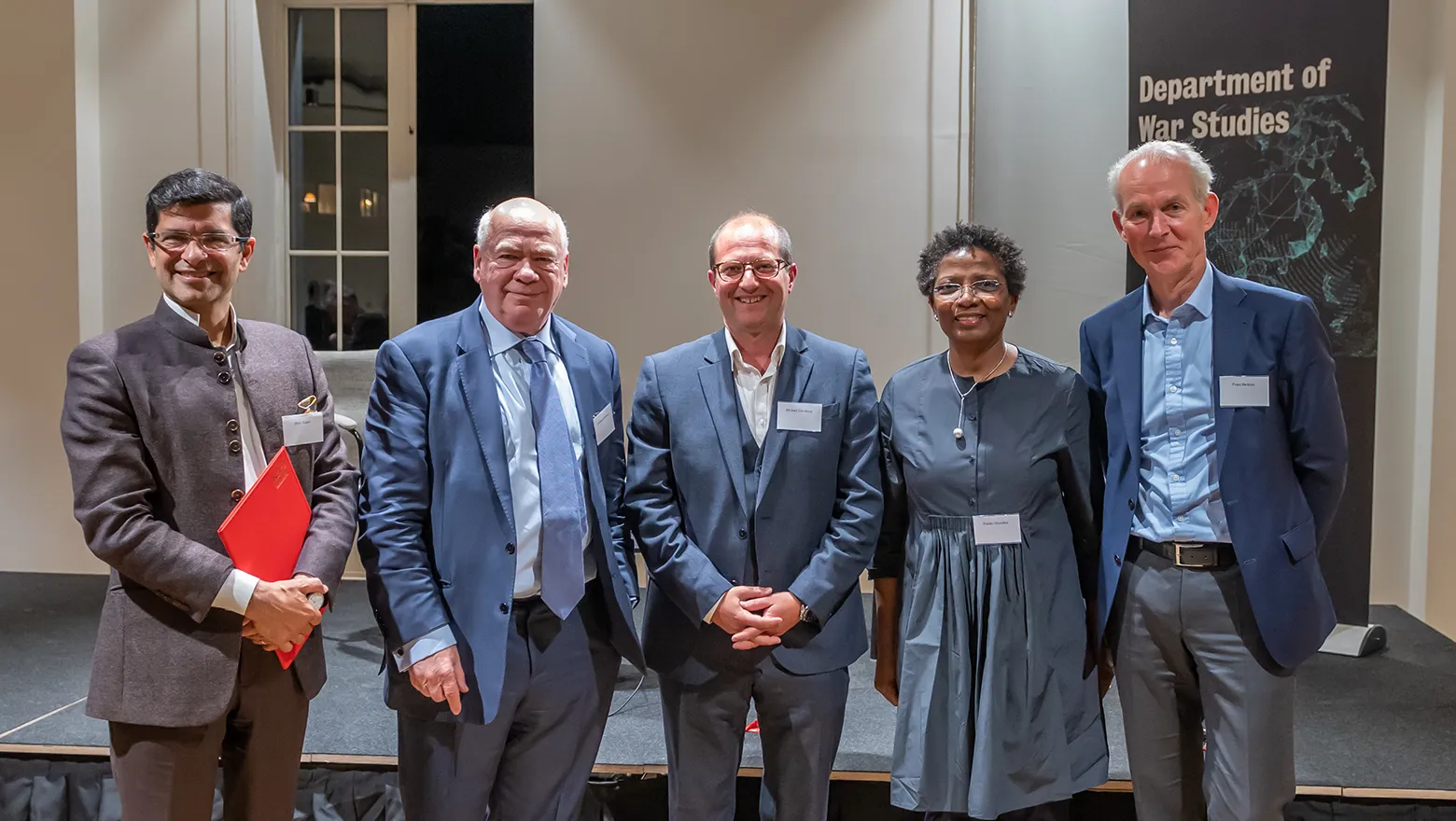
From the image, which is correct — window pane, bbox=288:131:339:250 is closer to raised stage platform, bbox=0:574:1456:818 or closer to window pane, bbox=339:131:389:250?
window pane, bbox=339:131:389:250

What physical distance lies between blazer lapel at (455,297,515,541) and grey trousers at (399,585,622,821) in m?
0.24

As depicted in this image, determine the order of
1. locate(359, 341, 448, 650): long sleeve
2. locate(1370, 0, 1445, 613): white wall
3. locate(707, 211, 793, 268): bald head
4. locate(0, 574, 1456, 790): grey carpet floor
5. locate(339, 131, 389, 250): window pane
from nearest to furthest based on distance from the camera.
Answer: locate(359, 341, 448, 650): long sleeve
locate(707, 211, 793, 268): bald head
locate(0, 574, 1456, 790): grey carpet floor
locate(1370, 0, 1445, 613): white wall
locate(339, 131, 389, 250): window pane

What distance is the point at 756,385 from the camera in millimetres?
2199

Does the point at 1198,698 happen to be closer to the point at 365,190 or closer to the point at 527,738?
the point at 527,738

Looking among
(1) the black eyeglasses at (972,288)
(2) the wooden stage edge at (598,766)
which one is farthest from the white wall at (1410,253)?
(1) the black eyeglasses at (972,288)

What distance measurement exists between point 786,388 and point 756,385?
71 mm

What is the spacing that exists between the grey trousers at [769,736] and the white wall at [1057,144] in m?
2.95

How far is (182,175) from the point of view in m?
1.96

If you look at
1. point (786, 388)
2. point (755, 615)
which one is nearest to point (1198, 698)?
point (755, 615)

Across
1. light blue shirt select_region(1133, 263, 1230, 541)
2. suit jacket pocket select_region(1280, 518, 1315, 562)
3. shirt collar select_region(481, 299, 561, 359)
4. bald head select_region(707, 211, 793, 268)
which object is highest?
bald head select_region(707, 211, 793, 268)

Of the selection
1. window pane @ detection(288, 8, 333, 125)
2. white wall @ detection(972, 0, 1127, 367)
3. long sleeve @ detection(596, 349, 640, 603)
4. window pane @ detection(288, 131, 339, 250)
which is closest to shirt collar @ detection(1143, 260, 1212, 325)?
long sleeve @ detection(596, 349, 640, 603)

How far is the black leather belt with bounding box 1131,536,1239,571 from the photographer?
209 centimetres

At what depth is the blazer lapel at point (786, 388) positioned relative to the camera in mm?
2115

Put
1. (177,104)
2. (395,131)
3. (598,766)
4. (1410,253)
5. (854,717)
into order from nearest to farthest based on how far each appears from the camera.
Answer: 1. (598,766)
2. (854,717)
3. (1410,253)
4. (177,104)
5. (395,131)
